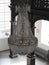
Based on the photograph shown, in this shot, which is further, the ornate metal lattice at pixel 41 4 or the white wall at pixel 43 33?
the white wall at pixel 43 33

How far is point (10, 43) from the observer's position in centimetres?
93

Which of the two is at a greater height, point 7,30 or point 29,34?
point 29,34

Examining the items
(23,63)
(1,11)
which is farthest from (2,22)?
(23,63)

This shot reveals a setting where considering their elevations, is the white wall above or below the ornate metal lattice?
below

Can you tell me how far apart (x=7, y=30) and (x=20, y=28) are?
14.3 feet

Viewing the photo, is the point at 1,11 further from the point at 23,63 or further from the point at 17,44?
the point at 17,44

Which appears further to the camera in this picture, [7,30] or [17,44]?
[7,30]

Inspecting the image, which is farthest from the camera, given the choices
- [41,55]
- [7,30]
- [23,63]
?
[7,30]

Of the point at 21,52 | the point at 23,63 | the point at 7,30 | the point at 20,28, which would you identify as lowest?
the point at 23,63

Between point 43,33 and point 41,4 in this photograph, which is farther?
point 43,33

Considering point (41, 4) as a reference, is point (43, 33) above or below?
below

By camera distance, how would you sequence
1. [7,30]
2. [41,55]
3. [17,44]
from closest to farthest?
[17,44]
[41,55]
[7,30]

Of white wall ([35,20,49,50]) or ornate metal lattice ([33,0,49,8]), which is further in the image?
white wall ([35,20,49,50])

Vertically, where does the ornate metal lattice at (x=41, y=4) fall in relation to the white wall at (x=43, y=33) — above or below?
above
